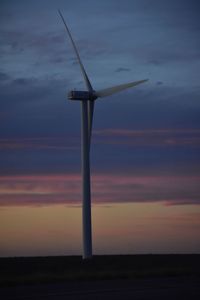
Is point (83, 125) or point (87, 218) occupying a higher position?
point (83, 125)

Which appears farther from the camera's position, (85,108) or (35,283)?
(85,108)

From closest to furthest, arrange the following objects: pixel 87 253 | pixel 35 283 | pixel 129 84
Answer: pixel 35 283, pixel 129 84, pixel 87 253

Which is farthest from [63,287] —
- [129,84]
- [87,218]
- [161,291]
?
[87,218]

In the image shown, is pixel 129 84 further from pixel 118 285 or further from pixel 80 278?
pixel 118 285

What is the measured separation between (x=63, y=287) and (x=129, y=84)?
26.1 meters

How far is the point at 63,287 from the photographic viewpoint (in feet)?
109

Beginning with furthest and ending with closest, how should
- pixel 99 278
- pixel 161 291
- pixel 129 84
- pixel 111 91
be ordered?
pixel 111 91, pixel 129 84, pixel 99 278, pixel 161 291

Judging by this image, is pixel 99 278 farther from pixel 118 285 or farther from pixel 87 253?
pixel 87 253

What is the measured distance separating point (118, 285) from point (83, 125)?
32.7m

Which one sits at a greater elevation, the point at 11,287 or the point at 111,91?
the point at 111,91

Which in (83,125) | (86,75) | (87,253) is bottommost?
(87,253)

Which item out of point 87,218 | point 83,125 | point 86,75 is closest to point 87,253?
point 87,218

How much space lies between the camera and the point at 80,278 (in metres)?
40.3

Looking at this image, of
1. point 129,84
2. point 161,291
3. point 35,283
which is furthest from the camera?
point 129,84
